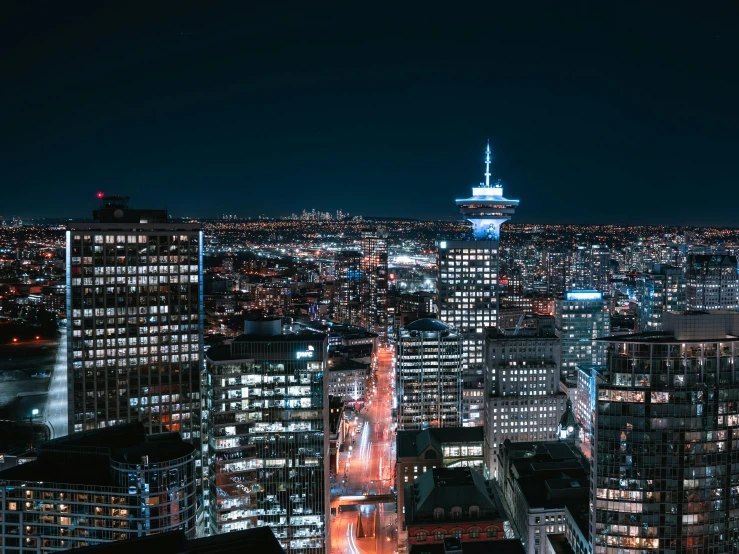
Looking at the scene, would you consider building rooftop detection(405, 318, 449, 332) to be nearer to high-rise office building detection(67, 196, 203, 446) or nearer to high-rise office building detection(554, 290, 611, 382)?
high-rise office building detection(67, 196, 203, 446)

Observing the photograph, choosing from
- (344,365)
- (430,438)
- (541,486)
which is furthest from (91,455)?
(344,365)

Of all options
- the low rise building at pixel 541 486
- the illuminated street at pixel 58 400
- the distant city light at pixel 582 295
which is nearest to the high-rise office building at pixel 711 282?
the distant city light at pixel 582 295

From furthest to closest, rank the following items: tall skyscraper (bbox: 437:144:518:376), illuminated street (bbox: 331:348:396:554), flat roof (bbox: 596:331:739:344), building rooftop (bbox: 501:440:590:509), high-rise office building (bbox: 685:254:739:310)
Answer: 1. high-rise office building (bbox: 685:254:739:310)
2. tall skyscraper (bbox: 437:144:518:376)
3. illuminated street (bbox: 331:348:396:554)
4. building rooftop (bbox: 501:440:590:509)
5. flat roof (bbox: 596:331:739:344)

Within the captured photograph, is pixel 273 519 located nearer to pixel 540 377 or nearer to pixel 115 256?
pixel 115 256

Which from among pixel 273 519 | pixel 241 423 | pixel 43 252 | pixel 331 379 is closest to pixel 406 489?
pixel 273 519

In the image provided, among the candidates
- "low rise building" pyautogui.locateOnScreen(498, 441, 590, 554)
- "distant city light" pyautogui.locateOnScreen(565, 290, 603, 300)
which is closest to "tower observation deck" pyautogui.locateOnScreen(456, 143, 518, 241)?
"distant city light" pyautogui.locateOnScreen(565, 290, 603, 300)
